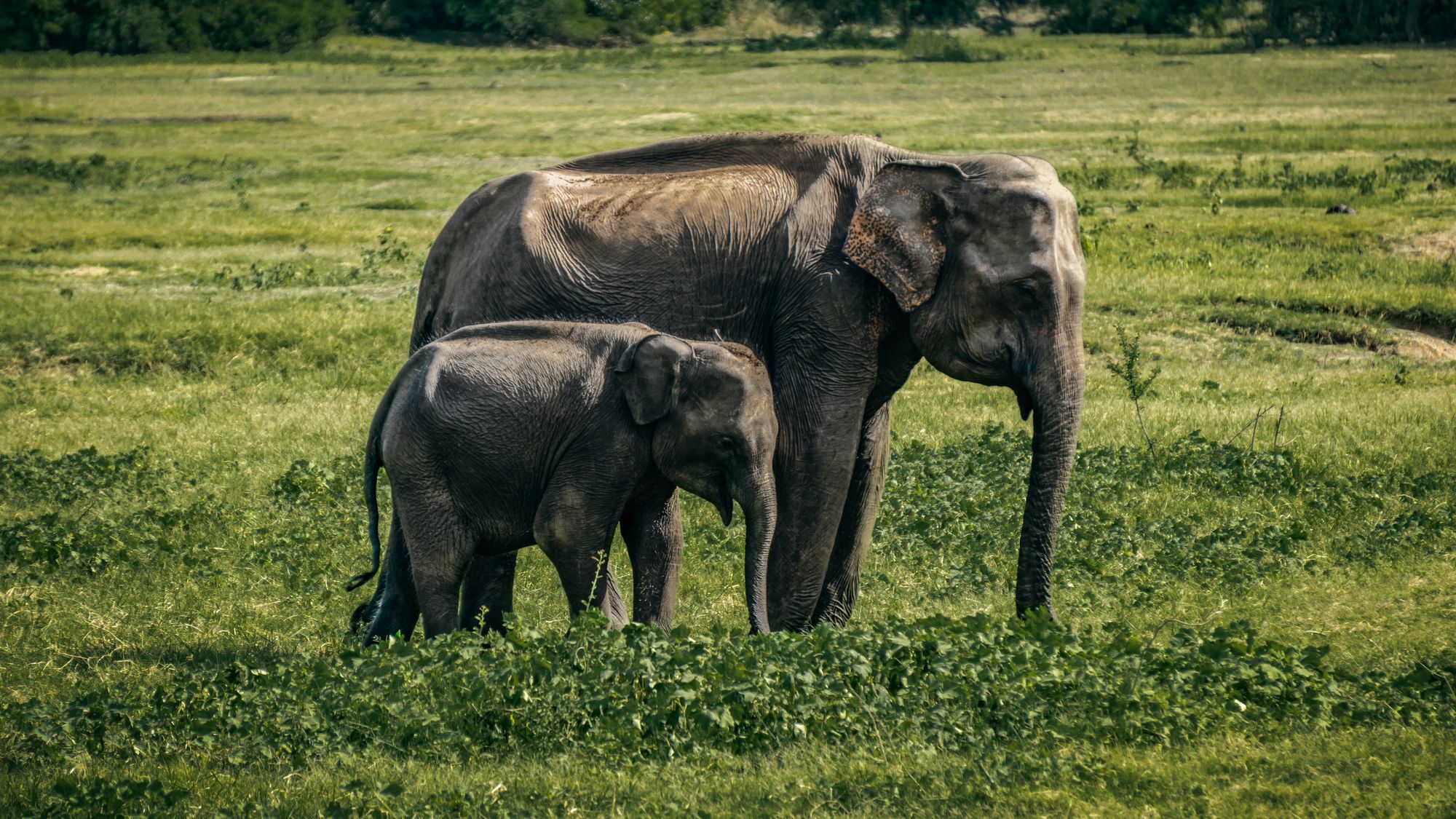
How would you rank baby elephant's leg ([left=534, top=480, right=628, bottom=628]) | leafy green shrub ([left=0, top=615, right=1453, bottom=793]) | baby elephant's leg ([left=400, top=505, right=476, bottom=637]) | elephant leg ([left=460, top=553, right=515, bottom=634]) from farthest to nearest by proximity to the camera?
elephant leg ([left=460, top=553, right=515, bottom=634]) → baby elephant's leg ([left=400, top=505, right=476, bottom=637]) → baby elephant's leg ([left=534, top=480, right=628, bottom=628]) → leafy green shrub ([left=0, top=615, right=1453, bottom=793])

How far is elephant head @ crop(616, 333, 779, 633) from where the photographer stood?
834 cm

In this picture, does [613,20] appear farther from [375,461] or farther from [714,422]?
[714,422]

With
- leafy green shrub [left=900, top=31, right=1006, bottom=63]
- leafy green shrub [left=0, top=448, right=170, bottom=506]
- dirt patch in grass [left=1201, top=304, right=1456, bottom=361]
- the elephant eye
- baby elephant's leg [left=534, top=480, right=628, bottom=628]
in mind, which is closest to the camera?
baby elephant's leg [left=534, top=480, right=628, bottom=628]

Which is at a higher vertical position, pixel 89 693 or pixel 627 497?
pixel 627 497

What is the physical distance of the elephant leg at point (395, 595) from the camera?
360 inches

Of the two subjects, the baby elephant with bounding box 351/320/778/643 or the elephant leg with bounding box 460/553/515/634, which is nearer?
the baby elephant with bounding box 351/320/778/643

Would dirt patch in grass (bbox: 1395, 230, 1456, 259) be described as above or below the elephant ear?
below

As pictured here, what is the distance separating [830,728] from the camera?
7.36 meters

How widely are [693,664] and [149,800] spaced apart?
2.43 metres

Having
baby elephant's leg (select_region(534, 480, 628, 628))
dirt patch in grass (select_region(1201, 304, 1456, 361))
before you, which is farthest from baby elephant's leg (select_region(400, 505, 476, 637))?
dirt patch in grass (select_region(1201, 304, 1456, 361))

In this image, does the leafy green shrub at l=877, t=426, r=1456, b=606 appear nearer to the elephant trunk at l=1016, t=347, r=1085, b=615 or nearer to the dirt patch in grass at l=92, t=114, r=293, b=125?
the elephant trunk at l=1016, t=347, r=1085, b=615

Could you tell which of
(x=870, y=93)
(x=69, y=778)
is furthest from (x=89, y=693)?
(x=870, y=93)

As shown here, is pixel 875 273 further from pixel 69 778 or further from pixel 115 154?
pixel 115 154

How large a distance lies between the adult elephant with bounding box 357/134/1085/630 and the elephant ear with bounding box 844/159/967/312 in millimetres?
11
